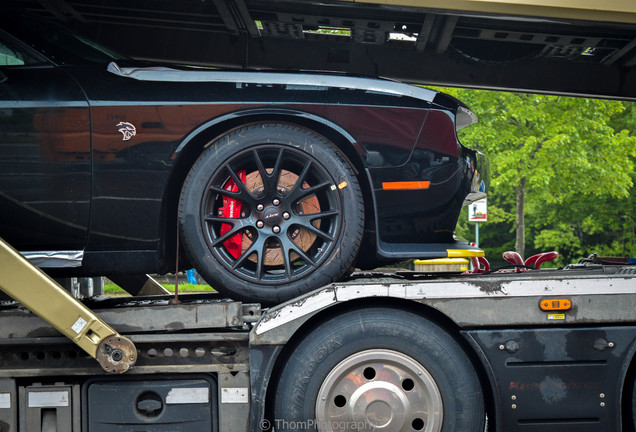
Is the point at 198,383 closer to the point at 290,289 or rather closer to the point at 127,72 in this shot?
the point at 290,289

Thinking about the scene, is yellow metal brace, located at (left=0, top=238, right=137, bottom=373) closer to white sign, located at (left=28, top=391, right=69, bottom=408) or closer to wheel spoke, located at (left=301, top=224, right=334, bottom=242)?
white sign, located at (left=28, top=391, right=69, bottom=408)

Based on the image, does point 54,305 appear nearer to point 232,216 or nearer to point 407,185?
point 232,216

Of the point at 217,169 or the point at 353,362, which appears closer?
the point at 353,362

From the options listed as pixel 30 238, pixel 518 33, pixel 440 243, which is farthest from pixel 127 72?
pixel 518 33

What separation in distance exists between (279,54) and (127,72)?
1.19m

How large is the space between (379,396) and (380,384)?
0.18 feet

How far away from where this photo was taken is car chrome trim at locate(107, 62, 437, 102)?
10.5 ft

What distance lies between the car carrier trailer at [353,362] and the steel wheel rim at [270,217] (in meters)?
0.20

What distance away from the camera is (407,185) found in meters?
3.19

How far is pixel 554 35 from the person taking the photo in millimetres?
3562

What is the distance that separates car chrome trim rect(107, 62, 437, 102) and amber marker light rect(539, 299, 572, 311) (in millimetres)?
1131

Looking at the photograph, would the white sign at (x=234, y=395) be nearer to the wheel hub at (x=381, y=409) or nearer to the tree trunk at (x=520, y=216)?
the wheel hub at (x=381, y=409)

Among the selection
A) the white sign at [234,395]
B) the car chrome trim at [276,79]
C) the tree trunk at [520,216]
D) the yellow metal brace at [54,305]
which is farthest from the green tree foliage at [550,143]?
the yellow metal brace at [54,305]

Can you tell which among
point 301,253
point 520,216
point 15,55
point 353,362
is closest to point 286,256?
point 301,253
